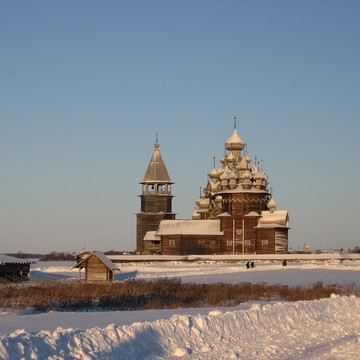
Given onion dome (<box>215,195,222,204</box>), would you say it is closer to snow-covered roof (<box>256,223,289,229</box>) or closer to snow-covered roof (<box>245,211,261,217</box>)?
snow-covered roof (<box>245,211,261,217</box>)

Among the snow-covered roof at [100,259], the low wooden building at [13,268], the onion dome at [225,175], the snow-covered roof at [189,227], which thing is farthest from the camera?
the onion dome at [225,175]

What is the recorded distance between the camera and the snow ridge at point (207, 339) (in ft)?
38.8

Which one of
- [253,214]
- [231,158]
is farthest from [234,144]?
[253,214]

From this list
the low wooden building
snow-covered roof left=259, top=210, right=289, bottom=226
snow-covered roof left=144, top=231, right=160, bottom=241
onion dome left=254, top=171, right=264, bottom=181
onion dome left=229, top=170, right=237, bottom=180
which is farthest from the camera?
snow-covered roof left=144, top=231, right=160, bottom=241

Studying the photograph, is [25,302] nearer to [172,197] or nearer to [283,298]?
[283,298]

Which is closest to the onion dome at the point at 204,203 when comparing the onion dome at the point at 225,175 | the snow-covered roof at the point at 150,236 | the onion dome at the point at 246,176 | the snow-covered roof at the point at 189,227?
the snow-covered roof at the point at 150,236

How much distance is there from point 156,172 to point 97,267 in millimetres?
38527

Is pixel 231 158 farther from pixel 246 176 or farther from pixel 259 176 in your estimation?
pixel 246 176

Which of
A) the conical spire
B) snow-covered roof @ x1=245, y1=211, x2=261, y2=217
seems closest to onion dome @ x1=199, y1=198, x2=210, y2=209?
the conical spire

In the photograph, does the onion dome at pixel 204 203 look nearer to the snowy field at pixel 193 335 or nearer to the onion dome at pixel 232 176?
the onion dome at pixel 232 176

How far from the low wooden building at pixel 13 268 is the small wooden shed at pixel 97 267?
3.82 metres

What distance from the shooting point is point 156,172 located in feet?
260

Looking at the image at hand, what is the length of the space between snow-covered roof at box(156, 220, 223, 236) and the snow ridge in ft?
163

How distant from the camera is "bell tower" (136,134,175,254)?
7800 centimetres
